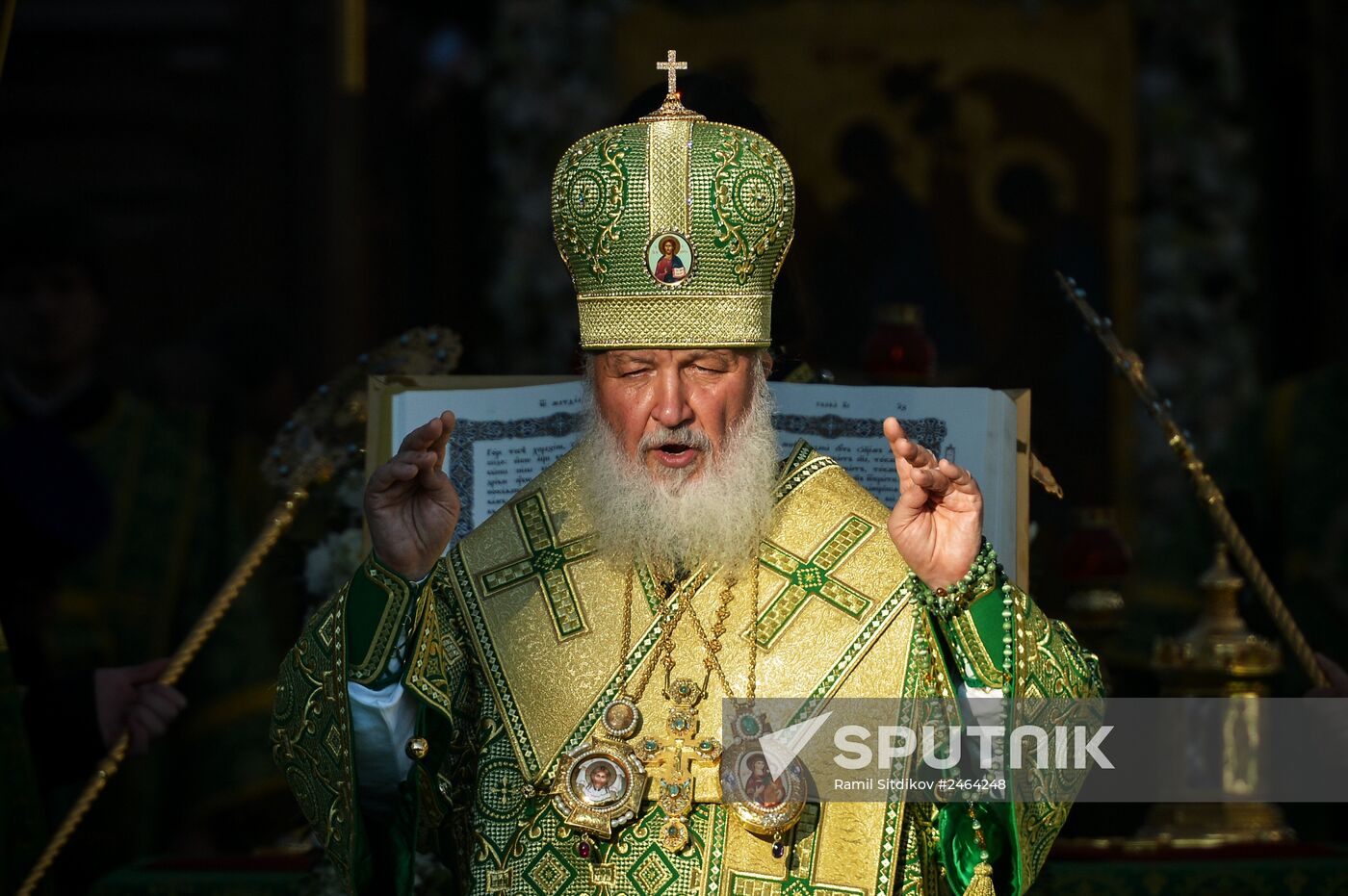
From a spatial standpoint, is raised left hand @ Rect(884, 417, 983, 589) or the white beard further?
the white beard

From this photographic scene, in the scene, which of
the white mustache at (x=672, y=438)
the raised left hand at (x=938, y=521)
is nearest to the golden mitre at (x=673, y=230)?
the white mustache at (x=672, y=438)

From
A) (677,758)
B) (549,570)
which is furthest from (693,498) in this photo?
(677,758)

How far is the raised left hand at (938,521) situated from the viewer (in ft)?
12.0

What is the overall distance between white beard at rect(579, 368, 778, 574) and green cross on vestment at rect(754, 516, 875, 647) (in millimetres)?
66

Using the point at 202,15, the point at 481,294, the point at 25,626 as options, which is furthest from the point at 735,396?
the point at 202,15

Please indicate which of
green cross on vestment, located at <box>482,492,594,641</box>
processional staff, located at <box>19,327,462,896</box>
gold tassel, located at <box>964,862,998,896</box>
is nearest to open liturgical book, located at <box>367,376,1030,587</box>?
processional staff, located at <box>19,327,462,896</box>

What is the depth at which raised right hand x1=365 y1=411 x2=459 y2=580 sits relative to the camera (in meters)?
3.80

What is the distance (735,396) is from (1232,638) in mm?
1855

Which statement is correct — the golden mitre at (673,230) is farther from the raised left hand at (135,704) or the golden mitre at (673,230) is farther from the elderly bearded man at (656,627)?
the raised left hand at (135,704)

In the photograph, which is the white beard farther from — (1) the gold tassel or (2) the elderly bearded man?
(1) the gold tassel

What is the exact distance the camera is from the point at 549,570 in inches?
168

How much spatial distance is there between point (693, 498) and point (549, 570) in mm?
Result: 377

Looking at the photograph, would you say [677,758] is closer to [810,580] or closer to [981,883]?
[810,580]

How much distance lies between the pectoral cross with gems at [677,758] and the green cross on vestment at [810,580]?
23 cm
